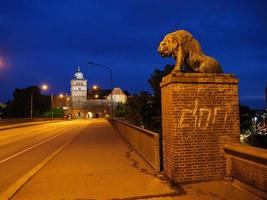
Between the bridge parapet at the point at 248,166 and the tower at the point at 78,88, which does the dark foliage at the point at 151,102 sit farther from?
the tower at the point at 78,88

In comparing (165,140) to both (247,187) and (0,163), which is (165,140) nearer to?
(247,187)

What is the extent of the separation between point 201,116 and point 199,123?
0.58ft

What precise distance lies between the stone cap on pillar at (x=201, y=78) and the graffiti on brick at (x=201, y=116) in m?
0.52

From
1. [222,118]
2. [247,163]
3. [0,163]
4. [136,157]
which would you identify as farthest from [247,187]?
[0,163]

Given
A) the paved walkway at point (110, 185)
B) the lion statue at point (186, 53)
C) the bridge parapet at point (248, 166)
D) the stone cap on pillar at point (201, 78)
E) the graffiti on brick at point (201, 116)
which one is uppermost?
the lion statue at point (186, 53)

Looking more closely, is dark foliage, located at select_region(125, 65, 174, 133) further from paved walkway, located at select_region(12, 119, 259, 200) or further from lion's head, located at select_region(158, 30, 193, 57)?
lion's head, located at select_region(158, 30, 193, 57)

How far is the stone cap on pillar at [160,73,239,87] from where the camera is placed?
8691 millimetres

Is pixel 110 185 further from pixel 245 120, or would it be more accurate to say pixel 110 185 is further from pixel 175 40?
pixel 245 120

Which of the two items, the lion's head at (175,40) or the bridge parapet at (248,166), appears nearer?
the bridge parapet at (248,166)

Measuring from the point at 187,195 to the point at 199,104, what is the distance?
2.34m

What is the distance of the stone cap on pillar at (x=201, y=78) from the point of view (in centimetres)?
869

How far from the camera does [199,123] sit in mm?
8773

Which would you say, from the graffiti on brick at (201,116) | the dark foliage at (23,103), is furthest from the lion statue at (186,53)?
the dark foliage at (23,103)

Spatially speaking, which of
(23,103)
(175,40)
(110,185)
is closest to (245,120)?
(175,40)
